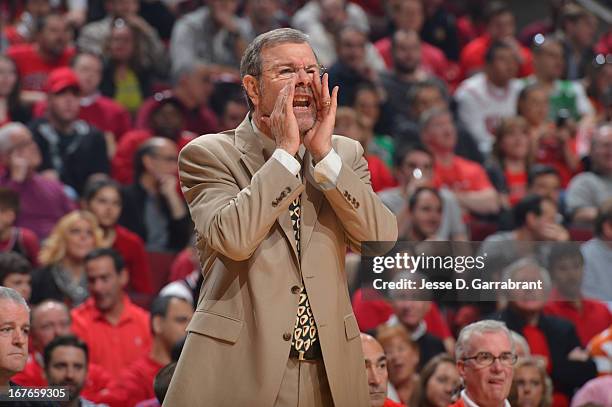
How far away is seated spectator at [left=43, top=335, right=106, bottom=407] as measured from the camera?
16.1 feet

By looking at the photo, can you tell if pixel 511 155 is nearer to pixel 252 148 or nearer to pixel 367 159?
pixel 367 159

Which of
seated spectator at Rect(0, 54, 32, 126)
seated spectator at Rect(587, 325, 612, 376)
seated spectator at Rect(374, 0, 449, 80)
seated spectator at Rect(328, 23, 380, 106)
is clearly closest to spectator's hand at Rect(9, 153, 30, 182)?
seated spectator at Rect(0, 54, 32, 126)

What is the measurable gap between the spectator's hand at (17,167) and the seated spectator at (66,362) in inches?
79.1

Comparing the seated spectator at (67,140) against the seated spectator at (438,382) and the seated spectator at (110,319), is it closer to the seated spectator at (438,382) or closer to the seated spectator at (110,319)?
the seated spectator at (110,319)

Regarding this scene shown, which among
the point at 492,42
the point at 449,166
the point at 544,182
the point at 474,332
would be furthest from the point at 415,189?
the point at 492,42

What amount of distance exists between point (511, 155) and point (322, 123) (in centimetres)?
541

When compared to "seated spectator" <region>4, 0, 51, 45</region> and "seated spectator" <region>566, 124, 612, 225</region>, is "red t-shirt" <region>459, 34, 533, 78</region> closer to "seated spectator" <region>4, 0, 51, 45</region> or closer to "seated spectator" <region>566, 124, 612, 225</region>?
"seated spectator" <region>566, 124, 612, 225</region>

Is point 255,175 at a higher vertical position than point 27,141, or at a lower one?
lower

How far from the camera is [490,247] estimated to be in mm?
3424

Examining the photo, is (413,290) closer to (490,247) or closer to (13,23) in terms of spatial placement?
(490,247)

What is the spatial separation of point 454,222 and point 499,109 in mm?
2371

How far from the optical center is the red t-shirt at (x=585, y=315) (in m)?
5.32

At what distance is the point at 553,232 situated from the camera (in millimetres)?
6707

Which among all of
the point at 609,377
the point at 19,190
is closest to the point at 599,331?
the point at 609,377
